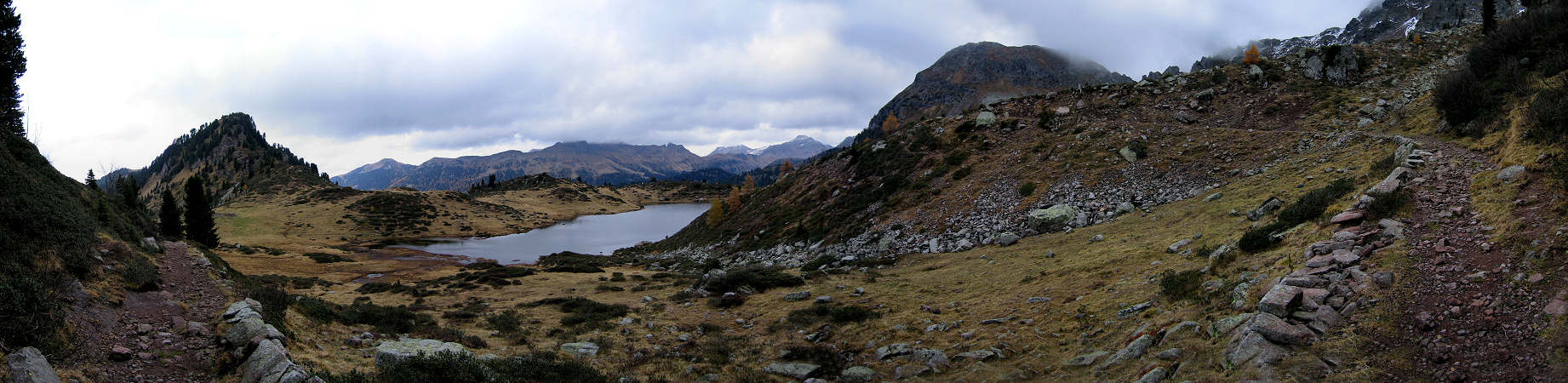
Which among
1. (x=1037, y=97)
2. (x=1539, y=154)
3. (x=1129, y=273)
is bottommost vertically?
(x=1129, y=273)

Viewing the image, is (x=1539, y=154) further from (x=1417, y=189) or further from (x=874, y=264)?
(x=874, y=264)

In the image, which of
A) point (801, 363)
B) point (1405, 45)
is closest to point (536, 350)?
point (801, 363)

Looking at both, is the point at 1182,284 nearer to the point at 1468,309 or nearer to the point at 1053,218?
the point at 1468,309

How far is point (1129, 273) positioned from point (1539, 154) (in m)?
7.76

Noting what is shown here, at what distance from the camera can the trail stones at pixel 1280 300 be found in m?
8.24

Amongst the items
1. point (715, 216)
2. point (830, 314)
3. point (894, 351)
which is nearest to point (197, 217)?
point (715, 216)

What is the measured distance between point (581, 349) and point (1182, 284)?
15.8m

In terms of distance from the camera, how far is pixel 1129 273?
51.5ft

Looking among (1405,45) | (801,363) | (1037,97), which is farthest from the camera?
(1037,97)

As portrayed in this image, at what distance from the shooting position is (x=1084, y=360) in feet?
33.9

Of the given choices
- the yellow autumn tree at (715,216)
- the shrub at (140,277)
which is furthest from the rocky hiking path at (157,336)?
the yellow autumn tree at (715,216)

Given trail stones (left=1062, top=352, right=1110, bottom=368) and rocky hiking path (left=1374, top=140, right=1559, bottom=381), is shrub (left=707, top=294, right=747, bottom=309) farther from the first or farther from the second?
rocky hiking path (left=1374, top=140, right=1559, bottom=381)

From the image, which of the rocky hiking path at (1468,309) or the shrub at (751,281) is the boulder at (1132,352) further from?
the shrub at (751,281)

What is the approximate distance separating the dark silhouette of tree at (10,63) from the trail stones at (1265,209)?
50059 mm
